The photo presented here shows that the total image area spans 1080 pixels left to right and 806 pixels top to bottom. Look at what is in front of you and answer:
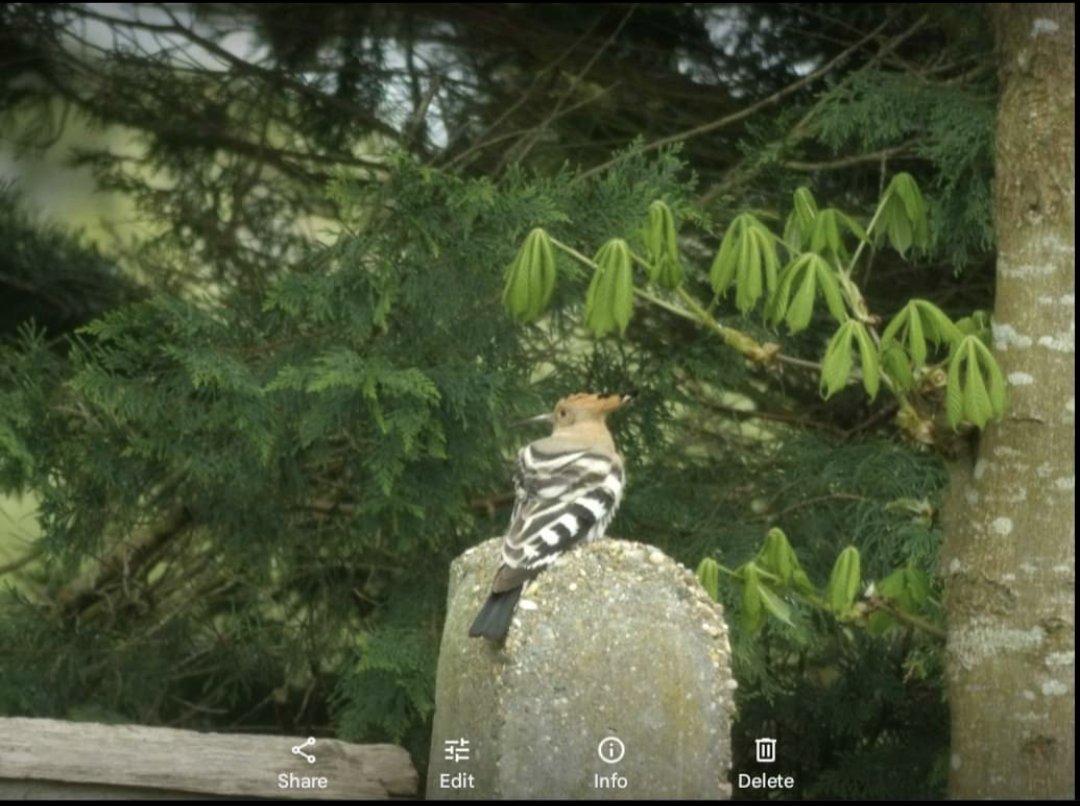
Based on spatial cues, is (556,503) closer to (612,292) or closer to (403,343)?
(612,292)

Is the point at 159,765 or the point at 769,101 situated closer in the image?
the point at 159,765

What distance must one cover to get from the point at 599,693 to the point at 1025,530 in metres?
1.37

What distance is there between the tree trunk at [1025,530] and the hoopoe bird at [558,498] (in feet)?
2.66

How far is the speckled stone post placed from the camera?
3.03 m

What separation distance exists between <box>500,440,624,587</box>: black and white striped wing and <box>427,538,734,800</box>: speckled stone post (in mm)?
142

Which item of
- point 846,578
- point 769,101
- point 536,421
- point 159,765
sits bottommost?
point 159,765

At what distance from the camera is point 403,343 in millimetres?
4941

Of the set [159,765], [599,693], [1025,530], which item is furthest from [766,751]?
[599,693]

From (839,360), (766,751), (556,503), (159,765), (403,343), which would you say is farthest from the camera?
(766,751)

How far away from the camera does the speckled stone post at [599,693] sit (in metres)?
3.03

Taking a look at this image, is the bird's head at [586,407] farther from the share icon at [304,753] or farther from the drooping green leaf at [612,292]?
the share icon at [304,753]

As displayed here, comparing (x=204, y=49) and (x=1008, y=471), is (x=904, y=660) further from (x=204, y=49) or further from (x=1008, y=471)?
(x=204, y=49)

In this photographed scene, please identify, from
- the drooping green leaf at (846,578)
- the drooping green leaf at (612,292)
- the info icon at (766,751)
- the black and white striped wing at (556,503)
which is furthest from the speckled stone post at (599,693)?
the info icon at (766,751)

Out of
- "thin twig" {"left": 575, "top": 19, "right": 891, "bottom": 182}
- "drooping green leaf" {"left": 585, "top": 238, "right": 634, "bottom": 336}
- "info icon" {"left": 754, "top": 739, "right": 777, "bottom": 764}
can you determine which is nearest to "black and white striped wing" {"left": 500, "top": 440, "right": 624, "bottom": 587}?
"drooping green leaf" {"left": 585, "top": 238, "right": 634, "bottom": 336}
